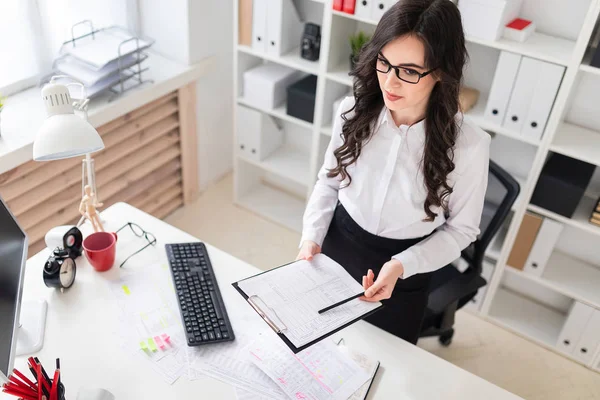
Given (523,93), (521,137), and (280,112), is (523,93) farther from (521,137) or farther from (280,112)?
(280,112)

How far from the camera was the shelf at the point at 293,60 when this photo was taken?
2.64 metres

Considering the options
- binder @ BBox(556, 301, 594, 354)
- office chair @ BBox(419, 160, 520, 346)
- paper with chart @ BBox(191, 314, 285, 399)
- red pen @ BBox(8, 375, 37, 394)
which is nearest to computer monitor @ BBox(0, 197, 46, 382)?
red pen @ BBox(8, 375, 37, 394)

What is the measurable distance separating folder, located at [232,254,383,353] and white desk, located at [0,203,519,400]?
0.57 ft

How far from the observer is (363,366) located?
1495mm

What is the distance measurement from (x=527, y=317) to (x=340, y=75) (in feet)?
4.84

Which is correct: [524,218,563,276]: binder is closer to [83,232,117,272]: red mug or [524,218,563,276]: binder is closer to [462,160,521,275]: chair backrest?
[462,160,521,275]: chair backrest

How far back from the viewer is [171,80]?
2705 millimetres

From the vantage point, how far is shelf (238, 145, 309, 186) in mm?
3057

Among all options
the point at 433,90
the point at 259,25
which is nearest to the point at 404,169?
the point at 433,90

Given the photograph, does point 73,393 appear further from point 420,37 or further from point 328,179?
point 420,37

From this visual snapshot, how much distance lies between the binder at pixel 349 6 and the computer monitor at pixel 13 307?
1.56 metres

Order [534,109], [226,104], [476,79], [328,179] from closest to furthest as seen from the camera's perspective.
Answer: [328,179] < [534,109] < [476,79] < [226,104]

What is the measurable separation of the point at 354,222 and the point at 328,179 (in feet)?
0.53

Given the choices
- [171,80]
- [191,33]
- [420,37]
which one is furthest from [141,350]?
[191,33]
